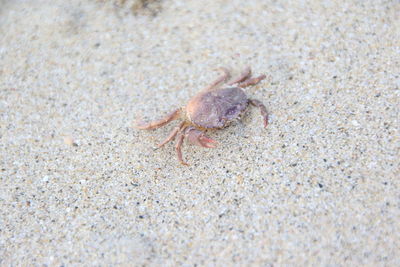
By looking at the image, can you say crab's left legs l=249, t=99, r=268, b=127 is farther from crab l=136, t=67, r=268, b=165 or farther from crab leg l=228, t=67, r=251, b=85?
crab leg l=228, t=67, r=251, b=85

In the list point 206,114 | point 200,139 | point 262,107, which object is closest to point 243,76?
point 262,107

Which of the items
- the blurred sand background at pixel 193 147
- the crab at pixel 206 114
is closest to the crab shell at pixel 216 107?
the crab at pixel 206 114

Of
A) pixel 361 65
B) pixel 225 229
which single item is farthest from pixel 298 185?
pixel 361 65

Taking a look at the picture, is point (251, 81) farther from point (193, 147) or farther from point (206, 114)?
point (193, 147)

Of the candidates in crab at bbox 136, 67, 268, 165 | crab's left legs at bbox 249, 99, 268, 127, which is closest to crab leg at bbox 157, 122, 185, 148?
crab at bbox 136, 67, 268, 165

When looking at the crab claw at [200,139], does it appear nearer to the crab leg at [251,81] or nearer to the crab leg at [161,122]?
the crab leg at [161,122]
